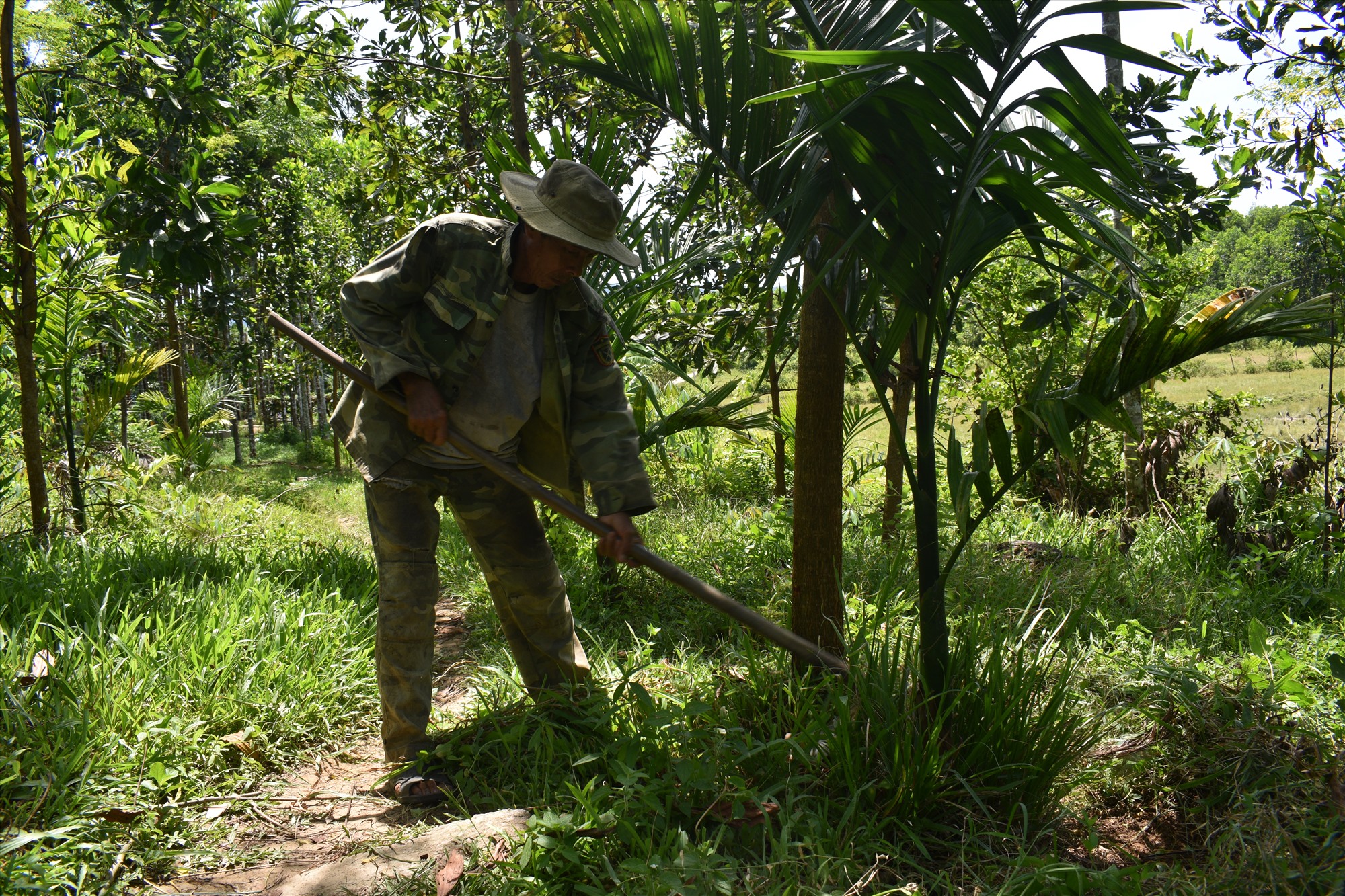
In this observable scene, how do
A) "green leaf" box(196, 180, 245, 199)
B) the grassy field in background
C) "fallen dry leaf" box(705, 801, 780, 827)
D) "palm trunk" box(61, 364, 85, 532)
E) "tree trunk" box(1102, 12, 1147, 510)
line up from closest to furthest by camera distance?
1. "fallen dry leaf" box(705, 801, 780, 827)
2. "green leaf" box(196, 180, 245, 199)
3. "palm trunk" box(61, 364, 85, 532)
4. "tree trunk" box(1102, 12, 1147, 510)
5. the grassy field in background

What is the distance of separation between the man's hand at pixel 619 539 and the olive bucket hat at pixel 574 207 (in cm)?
86

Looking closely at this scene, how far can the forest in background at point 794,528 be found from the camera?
6.98ft

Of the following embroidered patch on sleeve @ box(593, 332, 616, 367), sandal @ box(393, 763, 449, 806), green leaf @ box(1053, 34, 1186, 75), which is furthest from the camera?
embroidered patch on sleeve @ box(593, 332, 616, 367)

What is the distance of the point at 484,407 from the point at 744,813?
4.96 feet

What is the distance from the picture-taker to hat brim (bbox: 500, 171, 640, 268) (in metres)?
2.60

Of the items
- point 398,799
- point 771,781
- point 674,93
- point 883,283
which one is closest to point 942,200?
point 883,283

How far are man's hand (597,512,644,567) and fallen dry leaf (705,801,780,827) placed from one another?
805 mm

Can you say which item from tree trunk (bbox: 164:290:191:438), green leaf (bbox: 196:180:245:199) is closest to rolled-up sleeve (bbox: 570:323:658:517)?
green leaf (bbox: 196:180:245:199)

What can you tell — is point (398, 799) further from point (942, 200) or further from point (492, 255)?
point (942, 200)

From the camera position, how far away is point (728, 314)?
16.6 feet

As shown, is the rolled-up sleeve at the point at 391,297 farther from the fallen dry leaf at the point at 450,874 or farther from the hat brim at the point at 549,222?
the fallen dry leaf at the point at 450,874

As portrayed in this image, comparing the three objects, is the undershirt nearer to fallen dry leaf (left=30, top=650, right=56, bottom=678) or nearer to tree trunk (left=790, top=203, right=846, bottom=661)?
tree trunk (left=790, top=203, right=846, bottom=661)

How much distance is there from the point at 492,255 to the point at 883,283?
1262 millimetres

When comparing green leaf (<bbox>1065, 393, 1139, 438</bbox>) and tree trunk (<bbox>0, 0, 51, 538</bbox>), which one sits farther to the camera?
tree trunk (<bbox>0, 0, 51, 538</bbox>)
